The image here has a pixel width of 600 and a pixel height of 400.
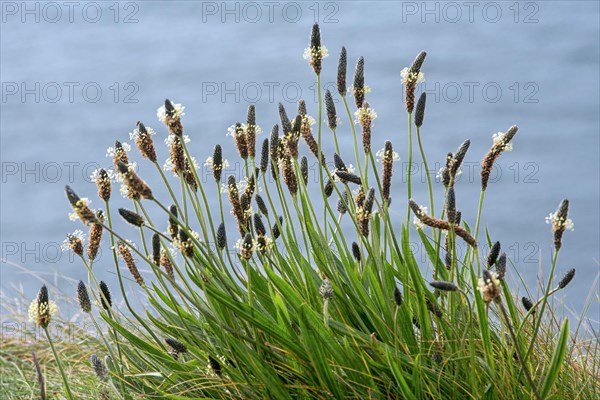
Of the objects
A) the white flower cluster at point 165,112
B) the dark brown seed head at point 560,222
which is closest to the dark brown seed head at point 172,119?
the white flower cluster at point 165,112

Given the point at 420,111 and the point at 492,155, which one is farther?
the point at 420,111

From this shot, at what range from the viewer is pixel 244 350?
11.3ft

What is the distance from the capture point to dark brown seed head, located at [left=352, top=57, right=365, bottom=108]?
13.0ft

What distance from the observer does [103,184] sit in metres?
3.37

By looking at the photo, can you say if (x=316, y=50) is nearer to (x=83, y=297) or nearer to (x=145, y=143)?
(x=145, y=143)

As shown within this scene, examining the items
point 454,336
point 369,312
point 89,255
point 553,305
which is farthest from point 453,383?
point 89,255

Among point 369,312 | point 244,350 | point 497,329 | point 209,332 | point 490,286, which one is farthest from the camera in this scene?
point 497,329

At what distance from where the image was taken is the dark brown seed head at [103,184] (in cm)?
337

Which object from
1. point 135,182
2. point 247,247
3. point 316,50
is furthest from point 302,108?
point 135,182

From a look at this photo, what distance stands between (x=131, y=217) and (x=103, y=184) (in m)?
0.40

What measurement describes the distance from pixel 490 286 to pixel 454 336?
55.0 inches

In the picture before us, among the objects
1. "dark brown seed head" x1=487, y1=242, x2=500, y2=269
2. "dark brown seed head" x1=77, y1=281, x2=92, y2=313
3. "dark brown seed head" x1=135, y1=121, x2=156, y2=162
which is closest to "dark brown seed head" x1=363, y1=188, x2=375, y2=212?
"dark brown seed head" x1=487, y1=242, x2=500, y2=269

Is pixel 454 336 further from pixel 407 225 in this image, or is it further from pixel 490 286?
pixel 490 286

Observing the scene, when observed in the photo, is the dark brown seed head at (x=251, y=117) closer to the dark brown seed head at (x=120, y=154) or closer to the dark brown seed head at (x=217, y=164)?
the dark brown seed head at (x=217, y=164)
